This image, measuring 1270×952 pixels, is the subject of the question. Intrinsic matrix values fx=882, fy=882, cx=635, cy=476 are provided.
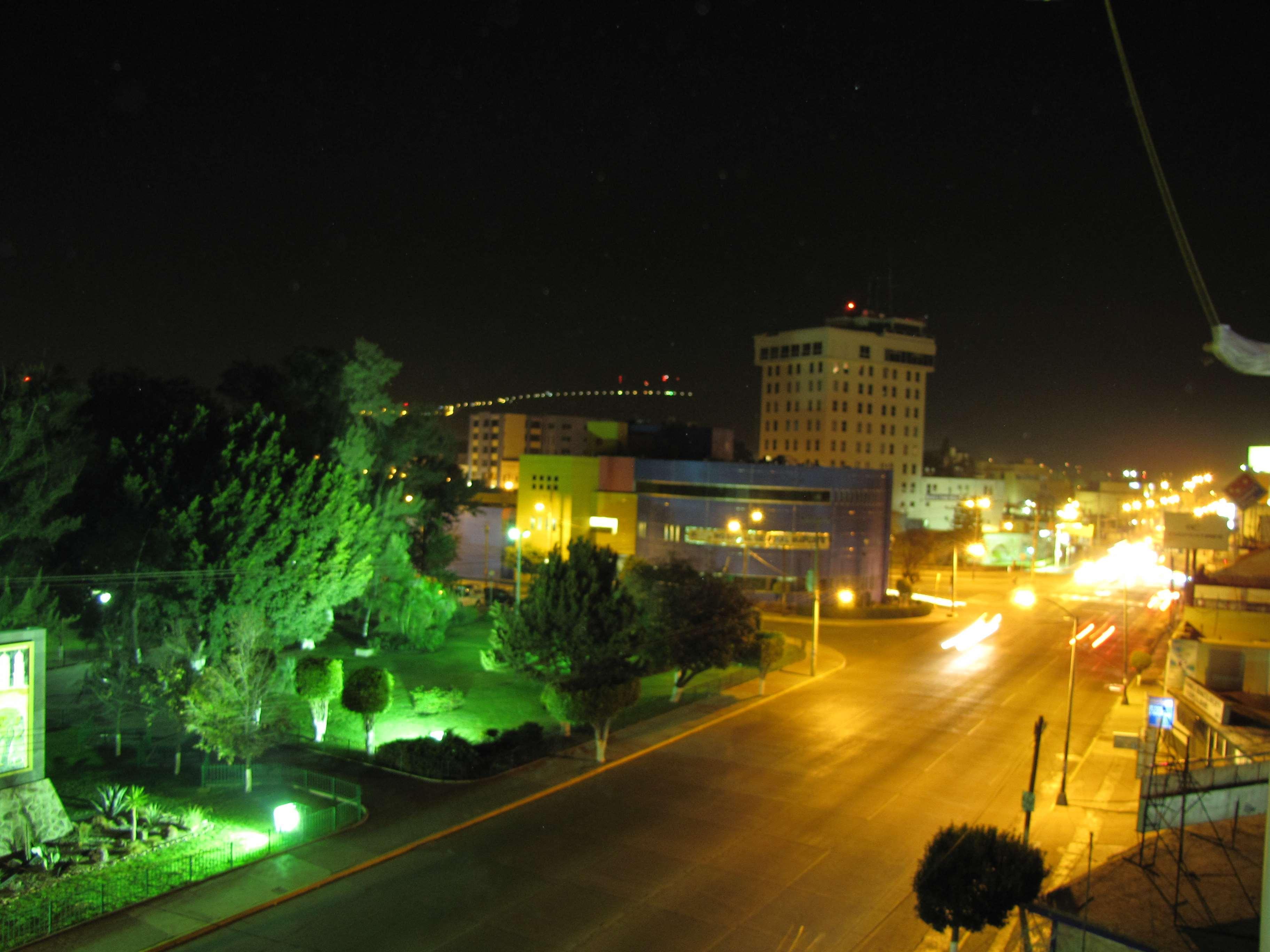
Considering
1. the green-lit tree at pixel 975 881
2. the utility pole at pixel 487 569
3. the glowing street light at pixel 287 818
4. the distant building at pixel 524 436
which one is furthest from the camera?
the distant building at pixel 524 436

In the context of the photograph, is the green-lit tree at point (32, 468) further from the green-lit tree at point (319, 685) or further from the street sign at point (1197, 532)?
the street sign at point (1197, 532)

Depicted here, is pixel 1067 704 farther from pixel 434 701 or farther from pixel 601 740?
pixel 434 701

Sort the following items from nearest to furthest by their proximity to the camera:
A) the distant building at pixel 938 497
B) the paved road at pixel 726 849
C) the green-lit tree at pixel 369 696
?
the paved road at pixel 726 849 → the green-lit tree at pixel 369 696 → the distant building at pixel 938 497

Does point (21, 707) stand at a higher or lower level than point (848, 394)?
lower

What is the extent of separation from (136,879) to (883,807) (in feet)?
47.2

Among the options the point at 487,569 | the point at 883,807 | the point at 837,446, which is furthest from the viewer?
the point at 837,446

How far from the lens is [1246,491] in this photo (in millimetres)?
33375

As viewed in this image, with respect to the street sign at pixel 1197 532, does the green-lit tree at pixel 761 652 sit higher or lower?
lower

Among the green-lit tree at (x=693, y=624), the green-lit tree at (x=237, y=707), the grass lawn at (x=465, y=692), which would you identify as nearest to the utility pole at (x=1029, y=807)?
the green-lit tree at (x=693, y=624)

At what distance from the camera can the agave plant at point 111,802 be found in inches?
694

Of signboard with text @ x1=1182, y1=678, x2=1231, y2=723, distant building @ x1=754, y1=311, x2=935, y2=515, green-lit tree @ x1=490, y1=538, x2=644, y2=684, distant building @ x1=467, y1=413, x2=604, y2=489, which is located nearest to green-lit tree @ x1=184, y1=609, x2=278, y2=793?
green-lit tree @ x1=490, y1=538, x2=644, y2=684

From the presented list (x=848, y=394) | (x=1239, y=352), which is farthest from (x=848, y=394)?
(x=1239, y=352)

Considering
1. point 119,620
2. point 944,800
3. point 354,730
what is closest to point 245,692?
point 354,730

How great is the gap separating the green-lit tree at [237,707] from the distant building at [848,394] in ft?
283
